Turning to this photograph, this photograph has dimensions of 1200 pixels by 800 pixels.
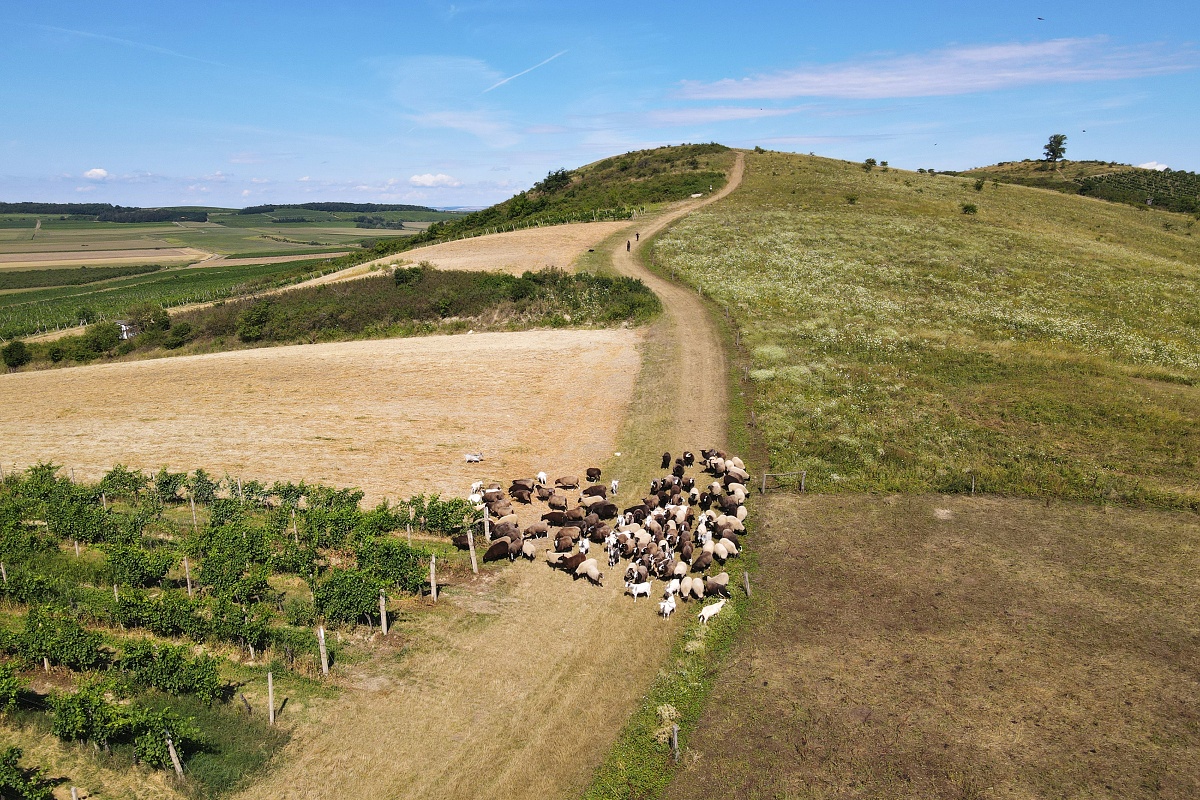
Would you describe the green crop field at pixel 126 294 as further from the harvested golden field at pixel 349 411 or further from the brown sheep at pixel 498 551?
the brown sheep at pixel 498 551

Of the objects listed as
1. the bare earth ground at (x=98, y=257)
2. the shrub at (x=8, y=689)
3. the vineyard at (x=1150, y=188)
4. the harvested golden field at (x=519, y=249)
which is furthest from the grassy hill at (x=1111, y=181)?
the bare earth ground at (x=98, y=257)

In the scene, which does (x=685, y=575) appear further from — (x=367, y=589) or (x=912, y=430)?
(x=912, y=430)

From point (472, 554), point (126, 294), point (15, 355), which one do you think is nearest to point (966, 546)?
point (472, 554)

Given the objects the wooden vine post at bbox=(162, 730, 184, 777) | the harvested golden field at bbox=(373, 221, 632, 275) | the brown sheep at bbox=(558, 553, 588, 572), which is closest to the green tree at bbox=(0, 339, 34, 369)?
the harvested golden field at bbox=(373, 221, 632, 275)

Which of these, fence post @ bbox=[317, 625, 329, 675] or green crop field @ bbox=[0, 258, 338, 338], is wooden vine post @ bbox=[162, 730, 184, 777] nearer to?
fence post @ bbox=[317, 625, 329, 675]

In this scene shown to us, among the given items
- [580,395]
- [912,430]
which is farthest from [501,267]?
[912,430]

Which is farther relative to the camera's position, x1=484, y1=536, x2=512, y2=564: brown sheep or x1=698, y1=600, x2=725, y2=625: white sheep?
x1=484, y1=536, x2=512, y2=564: brown sheep

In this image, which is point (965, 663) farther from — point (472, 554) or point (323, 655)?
point (323, 655)
